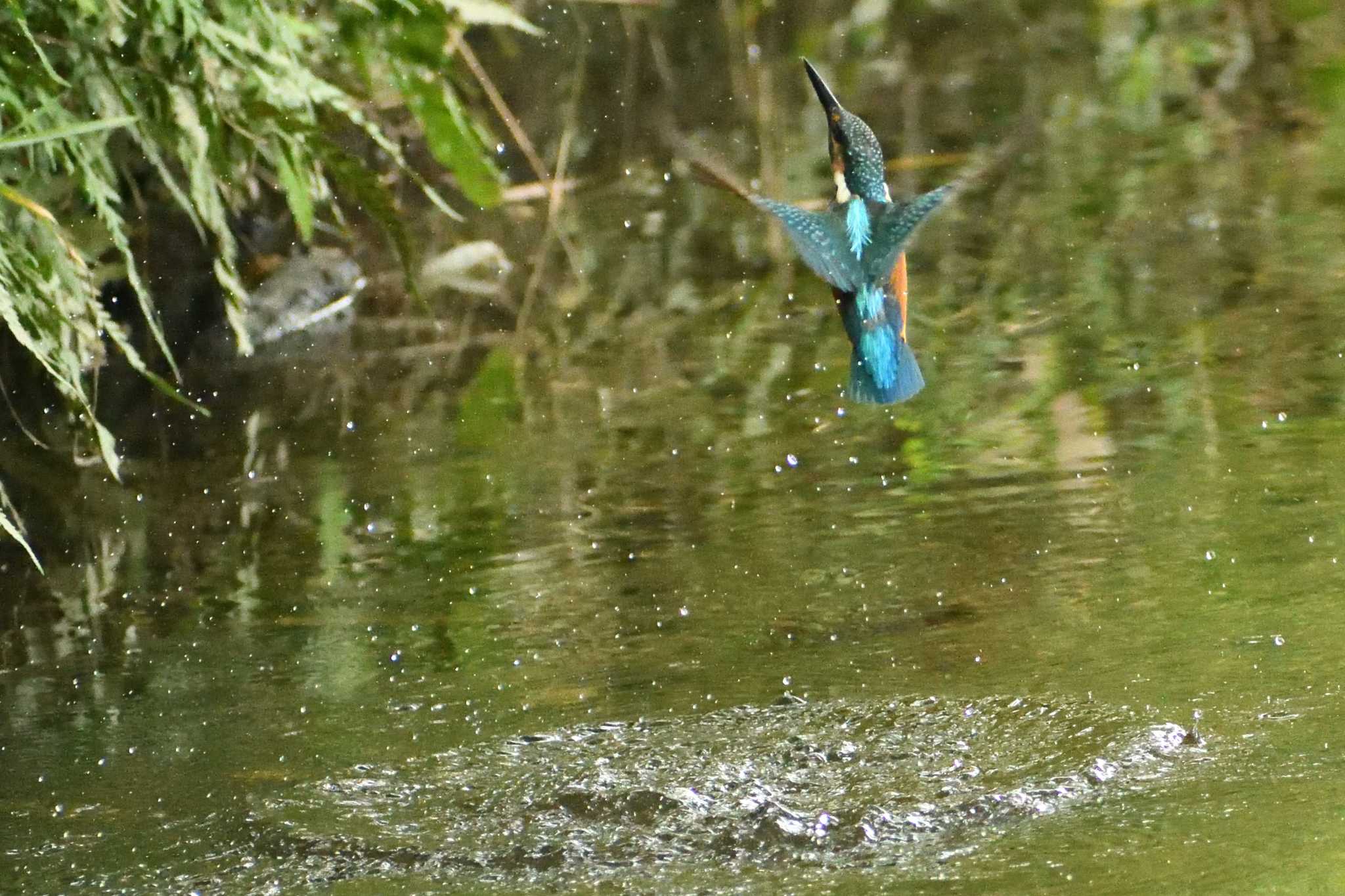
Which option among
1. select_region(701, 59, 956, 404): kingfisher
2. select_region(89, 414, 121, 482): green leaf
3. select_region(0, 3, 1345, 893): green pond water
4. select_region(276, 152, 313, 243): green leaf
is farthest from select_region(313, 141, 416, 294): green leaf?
select_region(701, 59, 956, 404): kingfisher

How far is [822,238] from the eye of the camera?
267 centimetres

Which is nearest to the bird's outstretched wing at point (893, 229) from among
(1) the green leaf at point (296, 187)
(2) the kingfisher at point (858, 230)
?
(2) the kingfisher at point (858, 230)

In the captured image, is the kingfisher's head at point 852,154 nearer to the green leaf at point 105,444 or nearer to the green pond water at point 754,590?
the green pond water at point 754,590

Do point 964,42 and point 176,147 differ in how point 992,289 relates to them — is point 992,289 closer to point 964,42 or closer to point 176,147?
point 176,147

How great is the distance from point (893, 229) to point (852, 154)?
127mm

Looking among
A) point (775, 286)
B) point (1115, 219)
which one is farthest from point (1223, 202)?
point (775, 286)

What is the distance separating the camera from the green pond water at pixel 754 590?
243 cm

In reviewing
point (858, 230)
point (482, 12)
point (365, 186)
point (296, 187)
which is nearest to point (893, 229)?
point (858, 230)

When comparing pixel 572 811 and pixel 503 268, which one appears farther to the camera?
pixel 503 268

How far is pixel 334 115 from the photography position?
14.4ft

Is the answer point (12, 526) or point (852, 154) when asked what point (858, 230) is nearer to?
point (852, 154)

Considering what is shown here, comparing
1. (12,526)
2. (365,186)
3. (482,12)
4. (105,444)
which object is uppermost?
(482,12)

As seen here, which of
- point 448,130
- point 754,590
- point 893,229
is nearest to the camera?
point 893,229

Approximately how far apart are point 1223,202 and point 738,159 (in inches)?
73.1
